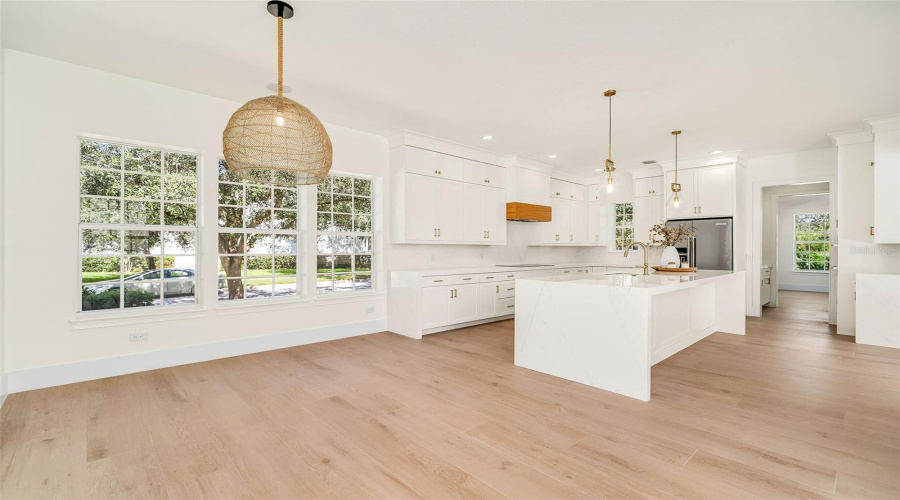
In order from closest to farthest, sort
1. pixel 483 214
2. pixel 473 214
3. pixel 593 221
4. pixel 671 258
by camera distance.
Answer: pixel 671 258 → pixel 473 214 → pixel 483 214 → pixel 593 221

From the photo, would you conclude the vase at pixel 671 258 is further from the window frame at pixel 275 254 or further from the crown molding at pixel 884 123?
the window frame at pixel 275 254

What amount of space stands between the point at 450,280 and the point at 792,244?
426 inches

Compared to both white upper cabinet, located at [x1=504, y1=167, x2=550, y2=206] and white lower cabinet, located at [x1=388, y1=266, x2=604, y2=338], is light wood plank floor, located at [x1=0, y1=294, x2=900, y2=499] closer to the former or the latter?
white lower cabinet, located at [x1=388, y1=266, x2=604, y2=338]

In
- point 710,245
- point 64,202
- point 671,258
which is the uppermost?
point 64,202

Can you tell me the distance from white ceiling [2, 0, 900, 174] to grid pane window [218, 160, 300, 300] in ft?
3.25

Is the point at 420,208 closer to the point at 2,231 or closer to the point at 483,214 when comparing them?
the point at 483,214

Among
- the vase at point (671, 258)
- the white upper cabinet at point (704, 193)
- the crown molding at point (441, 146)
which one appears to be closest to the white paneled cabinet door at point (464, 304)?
the crown molding at point (441, 146)

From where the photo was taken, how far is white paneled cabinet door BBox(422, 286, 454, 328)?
514 centimetres

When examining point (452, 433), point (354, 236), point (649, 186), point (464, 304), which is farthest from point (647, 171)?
point (452, 433)

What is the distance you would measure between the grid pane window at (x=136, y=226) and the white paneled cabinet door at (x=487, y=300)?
11.6ft

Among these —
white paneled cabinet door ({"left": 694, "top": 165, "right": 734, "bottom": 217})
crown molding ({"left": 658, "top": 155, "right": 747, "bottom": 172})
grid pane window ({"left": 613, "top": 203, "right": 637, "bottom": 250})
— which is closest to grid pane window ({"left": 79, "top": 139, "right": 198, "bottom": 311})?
crown molding ({"left": 658, "top": 155, "right": 747, "bottom": 172})

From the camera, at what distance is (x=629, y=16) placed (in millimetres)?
2607

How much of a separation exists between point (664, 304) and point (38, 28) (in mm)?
5608

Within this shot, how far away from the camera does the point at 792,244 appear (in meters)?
10.9
